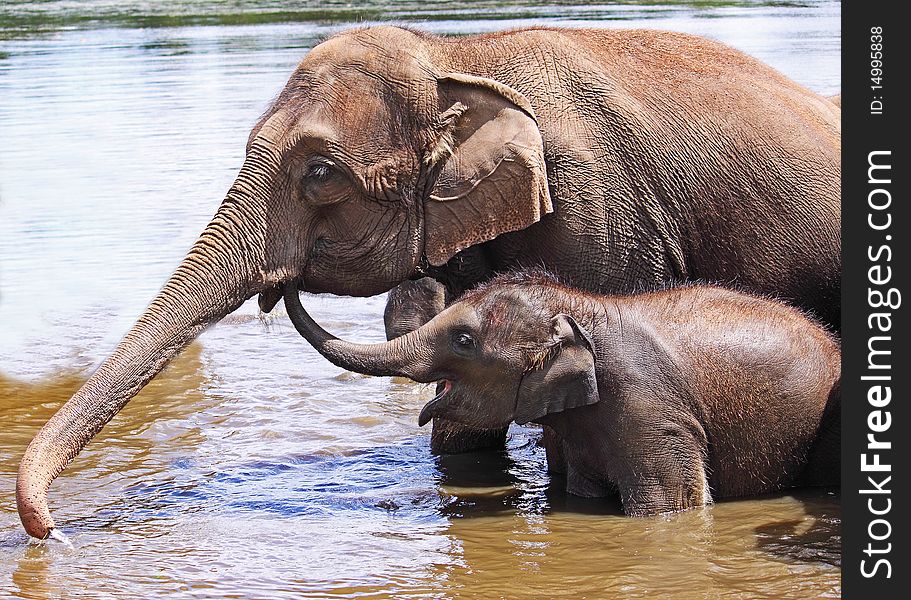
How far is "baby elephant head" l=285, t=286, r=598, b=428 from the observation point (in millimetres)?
7922

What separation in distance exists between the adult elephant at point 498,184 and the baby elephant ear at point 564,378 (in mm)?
619

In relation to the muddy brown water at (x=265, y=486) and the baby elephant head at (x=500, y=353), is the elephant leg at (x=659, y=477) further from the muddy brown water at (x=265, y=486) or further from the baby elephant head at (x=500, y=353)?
the baby elephant head at (x=500, y=353)

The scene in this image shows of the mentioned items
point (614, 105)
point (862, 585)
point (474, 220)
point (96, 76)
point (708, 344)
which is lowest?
point (862, 585)

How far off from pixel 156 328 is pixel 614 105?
2646 mm

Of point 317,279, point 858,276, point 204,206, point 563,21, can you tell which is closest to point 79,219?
point 204,206

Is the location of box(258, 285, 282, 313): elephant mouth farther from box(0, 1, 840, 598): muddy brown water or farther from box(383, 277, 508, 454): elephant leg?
box(383, 277, 508, 454): elephant leg

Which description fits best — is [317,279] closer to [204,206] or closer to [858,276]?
[858,276]

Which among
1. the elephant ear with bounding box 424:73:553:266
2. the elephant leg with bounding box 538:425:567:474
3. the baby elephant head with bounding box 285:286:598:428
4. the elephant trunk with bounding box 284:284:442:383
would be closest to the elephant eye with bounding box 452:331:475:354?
the baby elephant head with bounding box 285:286:598:428

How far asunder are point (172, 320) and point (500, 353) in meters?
1.62

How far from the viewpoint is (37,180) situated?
1955 cm

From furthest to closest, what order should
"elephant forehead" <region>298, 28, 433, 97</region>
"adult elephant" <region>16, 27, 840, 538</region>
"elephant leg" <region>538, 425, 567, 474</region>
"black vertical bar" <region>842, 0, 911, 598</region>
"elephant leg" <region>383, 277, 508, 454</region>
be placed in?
"elephant leg" <region>383, 277, 508, 454</region> < "elephant leg" <region>538, 425, 567, 474</region> < "elephant forehead" <region>298, 28, 433, 97</region> < "adult elephant" <region>16, 27, 840, 538</region> < "black vertical bar" <region>842, 0, 911, 598</region>

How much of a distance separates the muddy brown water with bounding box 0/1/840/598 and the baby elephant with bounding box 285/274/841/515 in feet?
0.77

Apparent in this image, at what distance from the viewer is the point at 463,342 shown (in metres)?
7.93

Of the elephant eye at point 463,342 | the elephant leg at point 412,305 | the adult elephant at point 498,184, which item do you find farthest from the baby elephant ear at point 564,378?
the elephant leg at point 412,305
